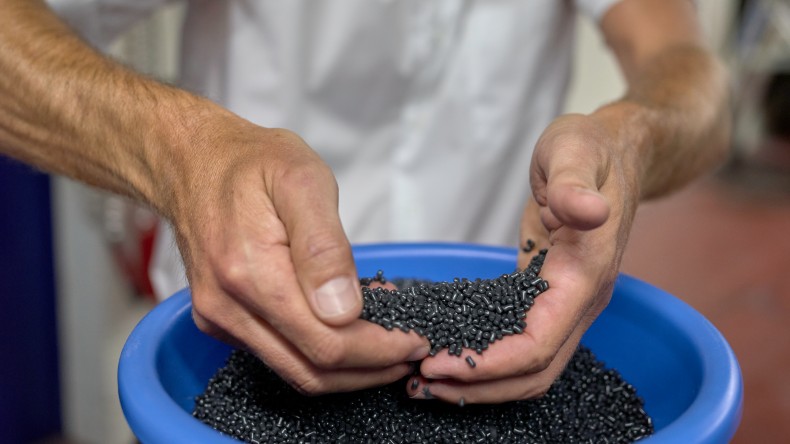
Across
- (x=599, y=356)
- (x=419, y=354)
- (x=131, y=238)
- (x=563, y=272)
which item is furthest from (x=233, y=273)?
(x=131, y=238)

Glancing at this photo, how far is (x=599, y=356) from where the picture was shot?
29.3 inches

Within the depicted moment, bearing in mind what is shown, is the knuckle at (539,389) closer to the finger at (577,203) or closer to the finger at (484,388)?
the finger at (484,388)

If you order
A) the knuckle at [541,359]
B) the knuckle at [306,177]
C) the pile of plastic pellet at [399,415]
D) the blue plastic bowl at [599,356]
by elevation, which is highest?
the knuckle at [306,177]

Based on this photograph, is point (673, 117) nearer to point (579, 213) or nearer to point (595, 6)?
point (595, 6)

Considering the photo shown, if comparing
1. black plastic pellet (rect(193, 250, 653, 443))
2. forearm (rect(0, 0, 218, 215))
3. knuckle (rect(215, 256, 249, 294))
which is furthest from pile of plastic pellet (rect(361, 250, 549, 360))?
forearm (rect(0, 0, 218, 215))

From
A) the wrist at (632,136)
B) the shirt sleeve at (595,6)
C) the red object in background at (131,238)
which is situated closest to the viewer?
the wrist at (632,136)

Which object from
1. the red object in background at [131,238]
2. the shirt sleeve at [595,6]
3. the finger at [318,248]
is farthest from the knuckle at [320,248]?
the red object in background at [131,238]

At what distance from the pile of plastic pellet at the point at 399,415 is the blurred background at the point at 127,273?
51cm

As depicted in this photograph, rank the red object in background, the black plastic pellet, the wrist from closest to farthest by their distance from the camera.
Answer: the black plastic pellet
the wrist
the red object in background

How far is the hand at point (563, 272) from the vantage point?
546 mm

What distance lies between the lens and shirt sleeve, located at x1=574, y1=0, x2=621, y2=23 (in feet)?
3.53

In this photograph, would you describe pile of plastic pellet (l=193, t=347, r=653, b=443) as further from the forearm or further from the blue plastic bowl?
the forearm

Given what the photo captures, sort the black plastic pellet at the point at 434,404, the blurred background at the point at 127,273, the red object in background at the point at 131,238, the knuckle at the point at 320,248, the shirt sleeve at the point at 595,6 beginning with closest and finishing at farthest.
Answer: the knuckle at the point at 320,248 → the black plastic pellet at the point at 434,404 → the shirt sleeve at the point at 595,6 → the blurred background at the point at 127,273 → the red object in background at the point at 131,238

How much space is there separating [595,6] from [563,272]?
60 centimetres
